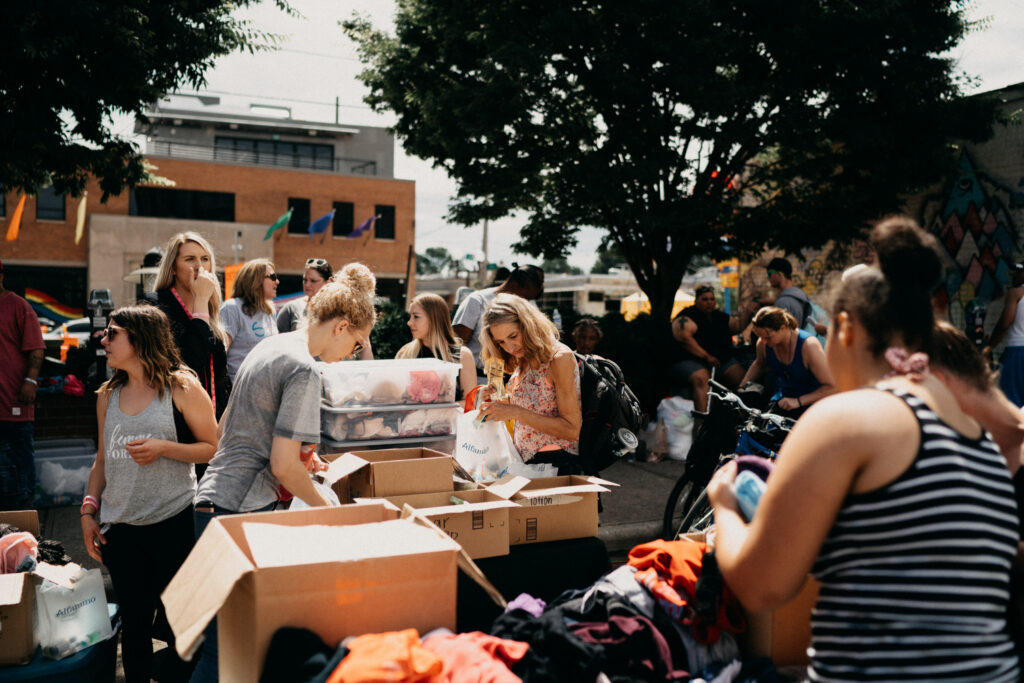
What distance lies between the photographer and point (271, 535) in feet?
7.72

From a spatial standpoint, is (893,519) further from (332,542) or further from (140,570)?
(140,570)

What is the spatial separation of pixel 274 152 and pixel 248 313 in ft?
117

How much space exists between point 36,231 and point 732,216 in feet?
94.1

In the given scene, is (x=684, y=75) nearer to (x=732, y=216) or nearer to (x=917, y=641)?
(x=732, y=216)

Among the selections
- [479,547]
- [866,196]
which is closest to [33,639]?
[479,547]

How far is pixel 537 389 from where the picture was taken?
4.19 metres

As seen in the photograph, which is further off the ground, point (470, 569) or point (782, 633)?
point (470, 569)

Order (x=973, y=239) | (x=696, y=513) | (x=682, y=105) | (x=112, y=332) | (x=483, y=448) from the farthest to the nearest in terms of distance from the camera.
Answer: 1. (x=973, y=239)
2. (x=682, y=105)
3. (x=696, y=513)
4. (x=483, y=448)
5. (x=112, y=332)

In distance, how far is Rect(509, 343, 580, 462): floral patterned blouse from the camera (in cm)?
417

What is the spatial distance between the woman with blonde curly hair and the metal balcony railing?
34622mm

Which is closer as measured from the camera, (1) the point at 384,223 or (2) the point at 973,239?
(2) the point at 973,239

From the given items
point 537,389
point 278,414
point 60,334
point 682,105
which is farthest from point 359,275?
point 60,334

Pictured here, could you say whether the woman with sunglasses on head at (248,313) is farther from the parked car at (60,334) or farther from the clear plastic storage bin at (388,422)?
the parked car at (60,334)

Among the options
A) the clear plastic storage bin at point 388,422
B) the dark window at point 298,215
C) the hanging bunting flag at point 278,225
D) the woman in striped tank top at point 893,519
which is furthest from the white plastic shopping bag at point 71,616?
the dark window at point 298,215
